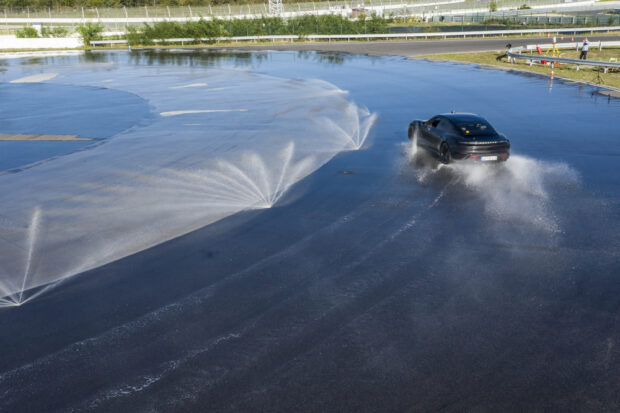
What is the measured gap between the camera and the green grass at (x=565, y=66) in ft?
116

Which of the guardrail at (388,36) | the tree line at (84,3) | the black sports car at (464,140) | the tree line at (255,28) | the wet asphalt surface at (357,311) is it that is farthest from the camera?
the tree line at (84,3)

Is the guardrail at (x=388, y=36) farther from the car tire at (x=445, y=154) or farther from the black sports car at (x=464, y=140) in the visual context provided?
the car tire at (x=445, y=154)

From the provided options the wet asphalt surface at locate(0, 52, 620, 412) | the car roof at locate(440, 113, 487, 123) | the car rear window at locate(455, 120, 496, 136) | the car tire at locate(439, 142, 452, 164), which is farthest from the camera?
the car roof at locate(440, 113, 487, 123)

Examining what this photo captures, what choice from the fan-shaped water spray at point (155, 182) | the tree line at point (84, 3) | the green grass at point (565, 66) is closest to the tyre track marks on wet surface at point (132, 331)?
the fan-shaped water spray at point (155, 182)

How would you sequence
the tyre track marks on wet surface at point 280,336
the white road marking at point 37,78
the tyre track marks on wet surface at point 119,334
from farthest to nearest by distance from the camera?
the white road marking at point 37,78
the tyre track marks on wet surface at point 119,334
the tyre track marks on wet surface at point 280,336

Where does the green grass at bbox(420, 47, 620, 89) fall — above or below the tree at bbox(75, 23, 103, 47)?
below

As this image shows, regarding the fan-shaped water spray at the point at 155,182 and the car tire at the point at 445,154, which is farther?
the car tire at the point at 445,154

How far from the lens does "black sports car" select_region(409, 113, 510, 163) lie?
15406mm

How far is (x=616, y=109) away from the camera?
24.7 meters

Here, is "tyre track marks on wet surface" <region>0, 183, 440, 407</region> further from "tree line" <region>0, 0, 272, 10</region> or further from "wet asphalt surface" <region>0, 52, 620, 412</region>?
"tree line" <region>0, 0, 272, 10</region>

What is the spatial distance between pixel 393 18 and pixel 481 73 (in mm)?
73129

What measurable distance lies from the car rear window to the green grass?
20.4 m

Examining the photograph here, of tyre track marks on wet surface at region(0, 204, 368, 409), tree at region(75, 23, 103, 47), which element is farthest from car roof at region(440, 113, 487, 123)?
tree at region(75, 23, 103, 47)

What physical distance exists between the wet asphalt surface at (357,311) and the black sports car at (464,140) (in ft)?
3.42
